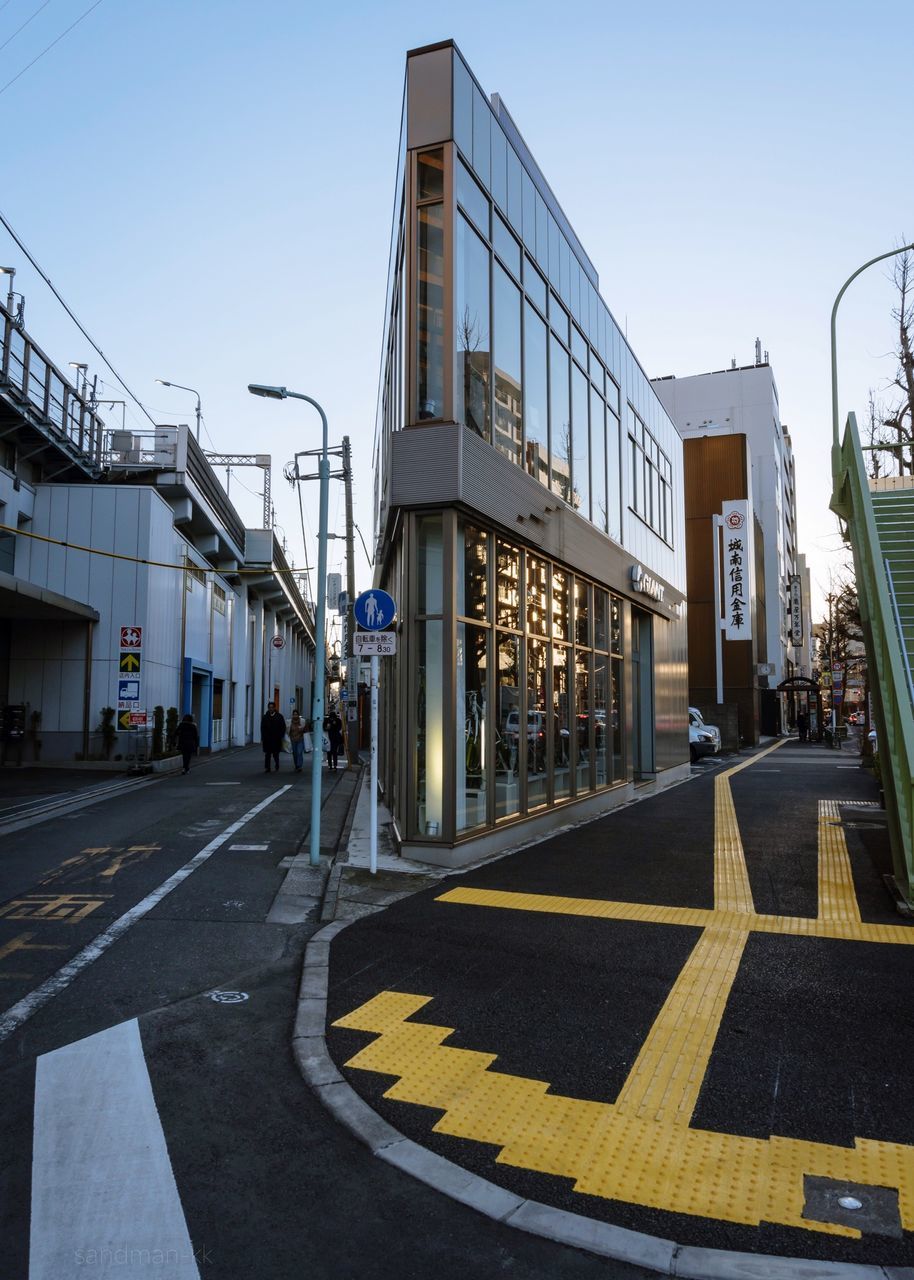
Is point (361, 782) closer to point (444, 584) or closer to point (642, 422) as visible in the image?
point (642, 422)

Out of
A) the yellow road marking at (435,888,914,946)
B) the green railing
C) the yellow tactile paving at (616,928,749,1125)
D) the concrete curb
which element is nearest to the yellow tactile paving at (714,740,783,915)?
the yellow road marking at (435,888,914,946)

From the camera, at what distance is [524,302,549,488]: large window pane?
1274 centimetres

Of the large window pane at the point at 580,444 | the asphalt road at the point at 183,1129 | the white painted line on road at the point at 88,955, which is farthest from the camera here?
the large window pane at the point at 580,444

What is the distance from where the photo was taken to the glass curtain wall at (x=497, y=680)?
10.2 m

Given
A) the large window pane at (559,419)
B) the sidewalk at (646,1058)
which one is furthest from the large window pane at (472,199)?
the sidewalk at (646,1058)

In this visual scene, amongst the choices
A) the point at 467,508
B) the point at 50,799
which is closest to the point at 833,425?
the point at 467,508

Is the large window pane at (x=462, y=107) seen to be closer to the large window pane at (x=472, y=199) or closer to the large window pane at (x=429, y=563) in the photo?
the large window pane at (x=472, y=199)

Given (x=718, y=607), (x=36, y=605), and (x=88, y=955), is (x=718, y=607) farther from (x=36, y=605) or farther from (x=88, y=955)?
(x=88, y=955)

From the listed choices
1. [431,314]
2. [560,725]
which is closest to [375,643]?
[431,314]

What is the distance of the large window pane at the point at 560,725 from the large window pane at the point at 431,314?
4.56 metres

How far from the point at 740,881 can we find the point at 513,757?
3.66m

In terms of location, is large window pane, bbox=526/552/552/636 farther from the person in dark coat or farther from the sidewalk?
the person in dark coat

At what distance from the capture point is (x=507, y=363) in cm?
1204

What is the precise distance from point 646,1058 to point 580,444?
12.5 m
